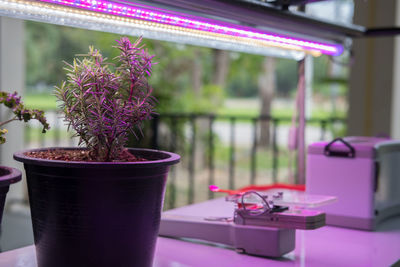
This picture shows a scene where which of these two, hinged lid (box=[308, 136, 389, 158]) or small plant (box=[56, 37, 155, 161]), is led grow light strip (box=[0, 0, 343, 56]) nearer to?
small plant (box=[56, 37, 155, 161])

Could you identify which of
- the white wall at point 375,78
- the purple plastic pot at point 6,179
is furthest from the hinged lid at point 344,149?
the white wall at point 375,78

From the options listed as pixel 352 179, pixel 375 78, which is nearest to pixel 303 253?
pixel 352 179

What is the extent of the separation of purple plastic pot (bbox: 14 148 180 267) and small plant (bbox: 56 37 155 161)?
85 mm

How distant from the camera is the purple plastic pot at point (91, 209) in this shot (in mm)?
721

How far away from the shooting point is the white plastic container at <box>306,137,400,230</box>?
127 centimetres

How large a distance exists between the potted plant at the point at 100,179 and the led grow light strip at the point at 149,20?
6 cm

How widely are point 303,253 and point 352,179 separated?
0.34 meters

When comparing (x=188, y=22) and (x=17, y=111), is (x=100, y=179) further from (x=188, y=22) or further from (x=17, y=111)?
(x=188, y=22)

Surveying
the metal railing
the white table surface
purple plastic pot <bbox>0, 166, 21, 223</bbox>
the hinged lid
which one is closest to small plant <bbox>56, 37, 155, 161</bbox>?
purple plastic pot <bbox>0, 166, 21, 223</bbox>

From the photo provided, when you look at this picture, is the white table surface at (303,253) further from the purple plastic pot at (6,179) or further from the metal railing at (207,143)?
the metal railing at (207,143)

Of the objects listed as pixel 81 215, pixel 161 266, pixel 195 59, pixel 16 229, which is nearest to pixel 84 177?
pixel 81 215

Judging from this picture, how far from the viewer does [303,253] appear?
3.43 feet

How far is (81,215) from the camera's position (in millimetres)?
728

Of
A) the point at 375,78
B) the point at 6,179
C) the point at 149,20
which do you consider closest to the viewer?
the point at 6,179
